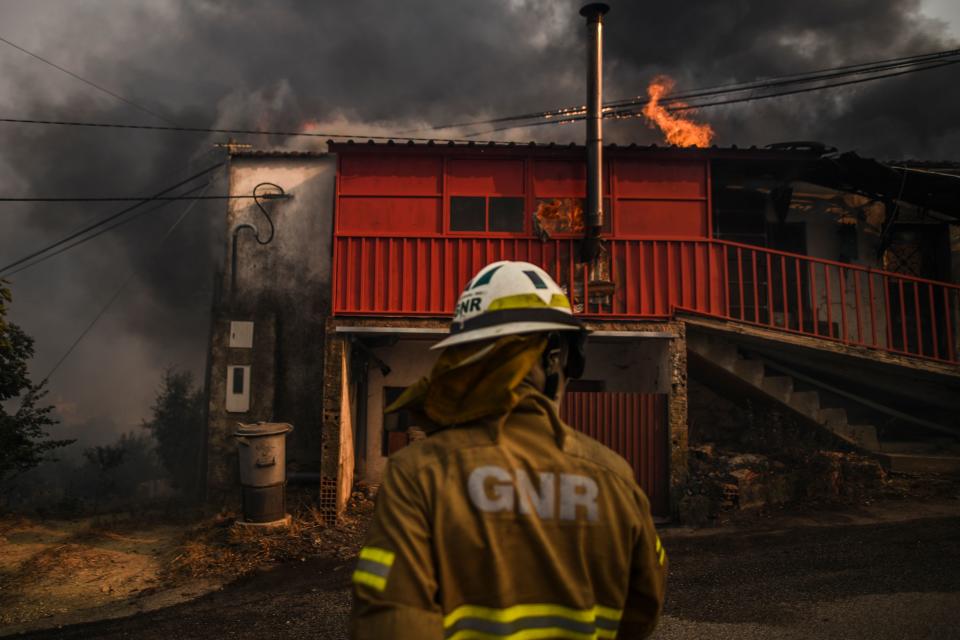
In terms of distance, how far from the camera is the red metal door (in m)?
9.20

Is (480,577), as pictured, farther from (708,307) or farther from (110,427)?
(110,427)

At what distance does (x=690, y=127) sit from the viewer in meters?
14.9

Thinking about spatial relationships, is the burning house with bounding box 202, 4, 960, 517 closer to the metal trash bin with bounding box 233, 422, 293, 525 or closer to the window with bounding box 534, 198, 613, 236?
the window with bounding box 534, 198, 613, 236

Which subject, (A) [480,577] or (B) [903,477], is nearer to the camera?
Answer: (A) [480,577]

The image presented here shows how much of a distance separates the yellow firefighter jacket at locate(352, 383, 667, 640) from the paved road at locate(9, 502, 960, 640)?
408 cm

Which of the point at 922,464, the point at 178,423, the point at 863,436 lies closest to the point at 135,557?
the point at 863,436

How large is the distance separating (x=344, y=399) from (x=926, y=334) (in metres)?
10.7

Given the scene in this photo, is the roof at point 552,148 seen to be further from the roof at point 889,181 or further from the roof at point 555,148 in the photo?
the roof at point 889,181

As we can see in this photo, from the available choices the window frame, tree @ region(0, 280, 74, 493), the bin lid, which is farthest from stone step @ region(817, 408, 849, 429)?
tree @ region(0, 280, 74, 493)

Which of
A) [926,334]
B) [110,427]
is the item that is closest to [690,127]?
[926,334]

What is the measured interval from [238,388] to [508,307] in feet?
34.8

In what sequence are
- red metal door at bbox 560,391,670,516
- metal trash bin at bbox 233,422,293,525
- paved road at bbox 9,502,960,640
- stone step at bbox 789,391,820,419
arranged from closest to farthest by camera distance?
paved road at bbox 9,502,960,640, metal trash bin at bbox 233,422,293,525, red metal door at bbox 560,391,670,516, stone step at bbox 789,391,820,419

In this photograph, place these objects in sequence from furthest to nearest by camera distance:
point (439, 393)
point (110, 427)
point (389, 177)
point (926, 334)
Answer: point (110, 427) < point (926, 334) < point (389, 177) < point (439, 393)

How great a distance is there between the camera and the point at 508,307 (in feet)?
5.14
